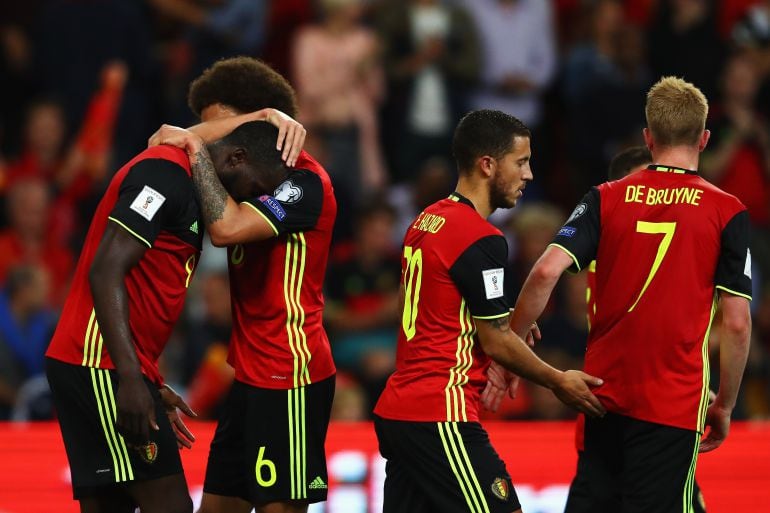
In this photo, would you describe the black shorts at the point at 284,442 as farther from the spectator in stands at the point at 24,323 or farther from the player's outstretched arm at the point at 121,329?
the spectator in stands at the point at 24,323

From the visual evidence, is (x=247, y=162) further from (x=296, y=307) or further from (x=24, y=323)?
(x=24, y=323)

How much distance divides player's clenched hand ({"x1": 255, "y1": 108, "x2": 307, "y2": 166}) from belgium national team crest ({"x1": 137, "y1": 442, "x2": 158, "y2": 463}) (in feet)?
4.22

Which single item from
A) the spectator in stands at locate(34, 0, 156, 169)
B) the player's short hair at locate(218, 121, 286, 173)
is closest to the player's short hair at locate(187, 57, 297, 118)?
the player's short hair at locate(218, 121, 286, 173)

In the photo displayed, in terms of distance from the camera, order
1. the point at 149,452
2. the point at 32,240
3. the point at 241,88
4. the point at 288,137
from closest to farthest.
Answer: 1. the point at 149,452
2. the point at 288,137
3. the point at 241,88
4. the point at 32,240

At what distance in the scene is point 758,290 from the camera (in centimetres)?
1142

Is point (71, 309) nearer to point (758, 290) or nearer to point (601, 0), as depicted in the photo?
point (758, 290)

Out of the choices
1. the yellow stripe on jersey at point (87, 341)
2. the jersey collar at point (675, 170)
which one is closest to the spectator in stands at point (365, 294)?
the jersey collar at point (675, 170)

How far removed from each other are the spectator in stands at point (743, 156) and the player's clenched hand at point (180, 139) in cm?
654

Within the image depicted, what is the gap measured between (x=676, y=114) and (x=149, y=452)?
8.19 feet

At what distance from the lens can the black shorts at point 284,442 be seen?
5.84m

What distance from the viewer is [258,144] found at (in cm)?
583

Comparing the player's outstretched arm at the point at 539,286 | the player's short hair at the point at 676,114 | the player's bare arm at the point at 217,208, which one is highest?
the player's short hair at the point at 676,114

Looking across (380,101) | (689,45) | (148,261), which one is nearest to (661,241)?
(148,261)

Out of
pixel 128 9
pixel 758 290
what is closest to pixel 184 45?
pixel 128 9
